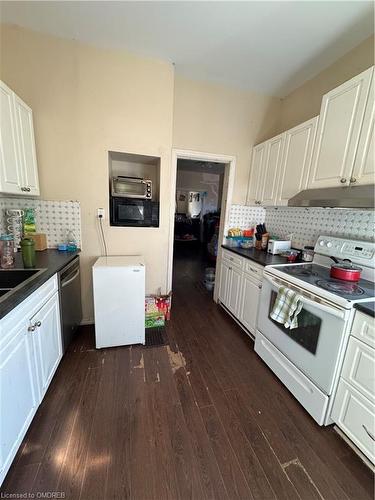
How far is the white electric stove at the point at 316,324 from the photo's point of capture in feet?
4.25

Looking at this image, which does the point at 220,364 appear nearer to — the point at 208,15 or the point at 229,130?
the point at 229,130

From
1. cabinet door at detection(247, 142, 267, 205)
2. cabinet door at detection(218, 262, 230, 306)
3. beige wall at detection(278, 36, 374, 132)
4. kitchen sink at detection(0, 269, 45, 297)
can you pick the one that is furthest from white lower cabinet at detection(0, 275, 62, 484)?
beige wall at detection(278, 36, 374, 132)

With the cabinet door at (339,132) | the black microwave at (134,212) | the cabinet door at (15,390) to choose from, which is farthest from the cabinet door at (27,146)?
the cabinet door at (339,132)

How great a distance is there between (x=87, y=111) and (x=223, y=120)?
1.56m

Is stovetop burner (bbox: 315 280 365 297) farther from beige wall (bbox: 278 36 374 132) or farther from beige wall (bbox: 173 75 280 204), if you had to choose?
beige wall (bbox: 278 36 374 132)

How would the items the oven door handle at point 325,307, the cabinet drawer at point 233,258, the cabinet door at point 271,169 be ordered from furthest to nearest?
Result: the cabinet drawer at point 233,258
the cabinet door at point 271,169
the oven door handle at point 325,307

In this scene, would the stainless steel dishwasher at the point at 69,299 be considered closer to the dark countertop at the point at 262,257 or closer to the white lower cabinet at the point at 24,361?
the white lower cabinet at the point at 24,361

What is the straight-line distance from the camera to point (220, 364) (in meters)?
1.91

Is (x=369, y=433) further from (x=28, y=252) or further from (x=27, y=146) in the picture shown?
(x=27, y=146)

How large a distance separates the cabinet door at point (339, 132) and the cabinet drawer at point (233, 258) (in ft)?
3.42

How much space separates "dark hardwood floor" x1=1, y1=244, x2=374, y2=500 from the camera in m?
1.06

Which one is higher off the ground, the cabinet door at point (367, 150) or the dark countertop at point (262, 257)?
the cabinet door at point (367, 150)

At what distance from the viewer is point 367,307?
116cm

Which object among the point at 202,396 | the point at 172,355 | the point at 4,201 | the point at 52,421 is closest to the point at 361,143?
the point at 202,396
